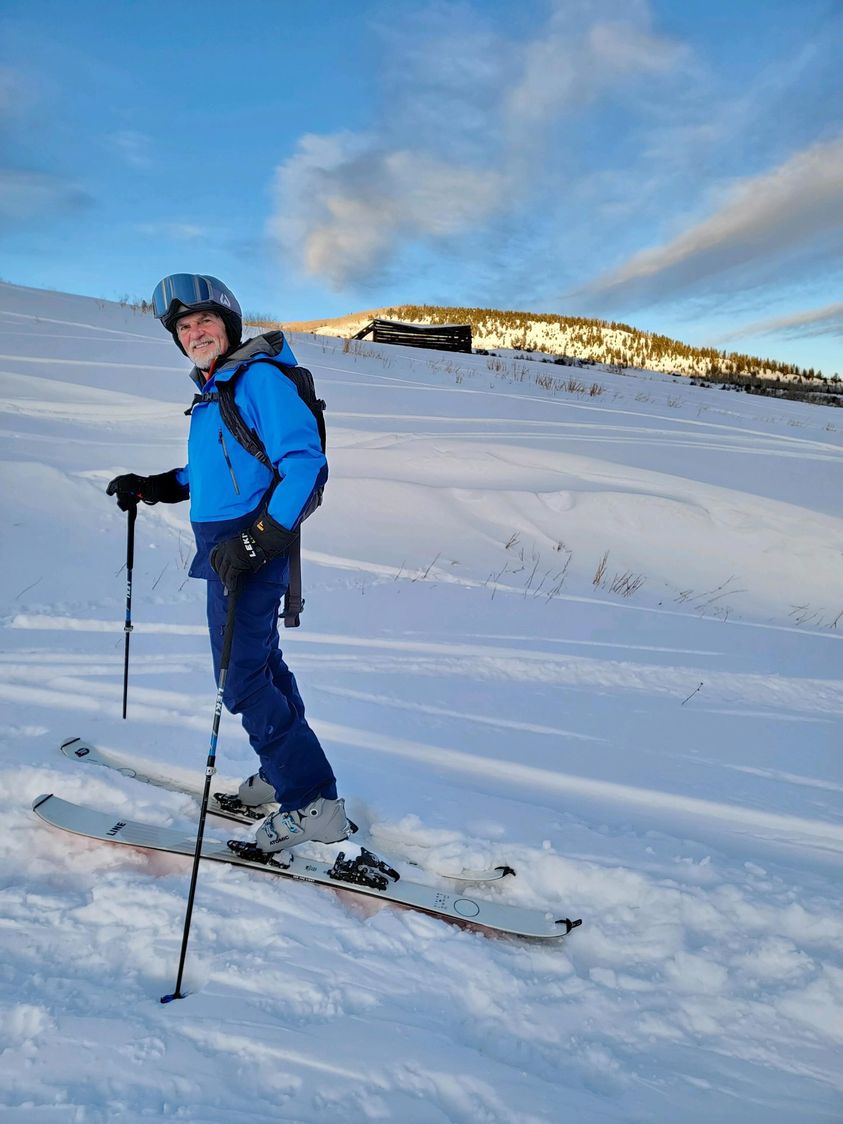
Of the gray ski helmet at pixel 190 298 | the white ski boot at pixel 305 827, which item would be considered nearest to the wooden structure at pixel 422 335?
the gray ski helmet at pixel 190 298

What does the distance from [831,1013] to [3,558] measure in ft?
19.5

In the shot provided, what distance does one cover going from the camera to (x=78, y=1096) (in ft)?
5.03

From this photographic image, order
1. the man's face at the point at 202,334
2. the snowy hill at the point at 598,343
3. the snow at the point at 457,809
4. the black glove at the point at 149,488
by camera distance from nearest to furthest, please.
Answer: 1. the snow at the point at 457,809
2. the man's face at the point at 202,334
3. the black glove at the point at 149,488
4. the snowy hill at the point at 598,343

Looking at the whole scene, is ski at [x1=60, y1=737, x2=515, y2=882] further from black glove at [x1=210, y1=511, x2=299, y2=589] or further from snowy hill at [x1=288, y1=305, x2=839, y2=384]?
snowy hill at [x1=288, y1=305, x2=839, y2=384]

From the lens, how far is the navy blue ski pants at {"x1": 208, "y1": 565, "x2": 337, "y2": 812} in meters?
2.42

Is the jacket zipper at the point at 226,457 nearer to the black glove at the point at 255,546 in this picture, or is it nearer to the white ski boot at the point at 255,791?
the black glove at the point at 255,546

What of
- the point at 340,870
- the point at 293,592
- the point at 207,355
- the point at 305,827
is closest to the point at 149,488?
the point at 207,355

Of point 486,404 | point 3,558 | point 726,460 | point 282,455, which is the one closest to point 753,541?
point 726,460

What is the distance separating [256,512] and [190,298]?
80cm

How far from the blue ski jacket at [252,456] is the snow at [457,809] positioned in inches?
50.7

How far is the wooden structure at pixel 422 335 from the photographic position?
21844 mm

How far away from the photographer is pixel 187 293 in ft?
7.60

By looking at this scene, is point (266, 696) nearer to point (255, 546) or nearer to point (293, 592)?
point (293, 592)

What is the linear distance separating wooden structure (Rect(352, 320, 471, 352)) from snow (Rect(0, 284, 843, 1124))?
50.0ft
